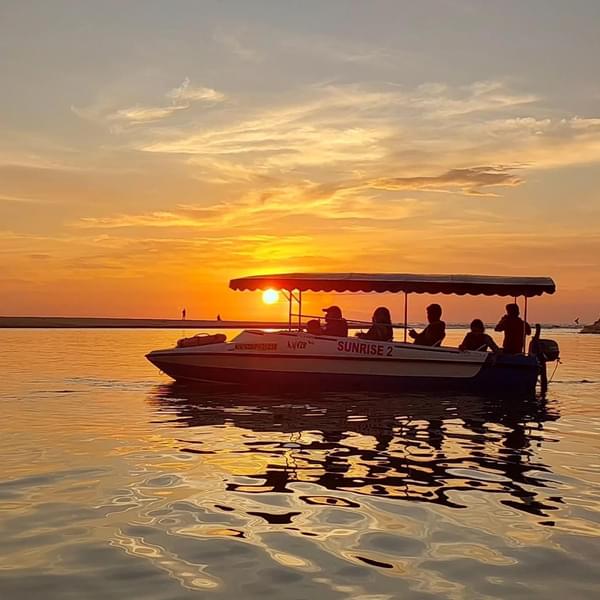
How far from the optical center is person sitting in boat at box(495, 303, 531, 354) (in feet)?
65.5

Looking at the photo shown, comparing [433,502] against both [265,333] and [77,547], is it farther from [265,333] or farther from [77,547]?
[265,333]

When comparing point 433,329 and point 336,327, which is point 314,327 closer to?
point 336,327

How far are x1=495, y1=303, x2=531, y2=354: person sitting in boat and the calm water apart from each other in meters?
4.96

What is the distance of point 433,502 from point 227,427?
6018mm

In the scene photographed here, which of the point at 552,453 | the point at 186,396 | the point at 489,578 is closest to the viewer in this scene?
the point at 489,578

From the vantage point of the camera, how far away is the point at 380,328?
1942cm

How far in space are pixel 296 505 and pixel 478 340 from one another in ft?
42.1

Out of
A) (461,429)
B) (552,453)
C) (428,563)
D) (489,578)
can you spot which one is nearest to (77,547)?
(428,563)

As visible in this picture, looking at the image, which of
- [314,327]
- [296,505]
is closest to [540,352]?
[314,327]

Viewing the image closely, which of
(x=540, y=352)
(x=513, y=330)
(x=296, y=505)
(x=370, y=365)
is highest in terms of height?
(x=513, y=330)

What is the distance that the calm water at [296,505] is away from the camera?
5555mm

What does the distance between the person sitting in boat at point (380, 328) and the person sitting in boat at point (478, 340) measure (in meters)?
1.95

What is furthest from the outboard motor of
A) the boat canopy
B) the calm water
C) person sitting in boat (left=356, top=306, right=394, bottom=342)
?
the calm water

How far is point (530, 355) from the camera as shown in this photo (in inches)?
771
